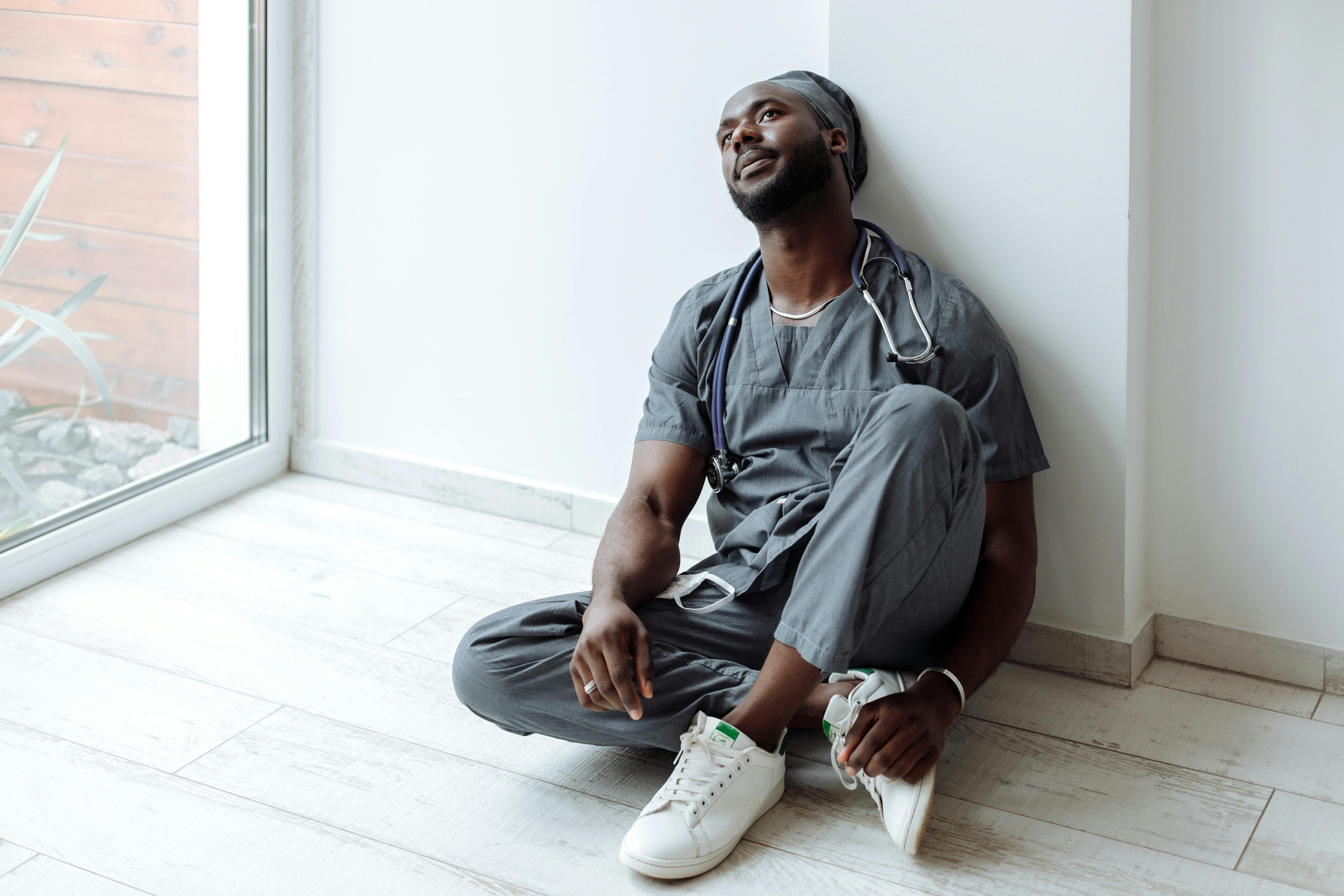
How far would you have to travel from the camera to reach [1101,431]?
6.13ft

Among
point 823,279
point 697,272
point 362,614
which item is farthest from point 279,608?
point 823,279

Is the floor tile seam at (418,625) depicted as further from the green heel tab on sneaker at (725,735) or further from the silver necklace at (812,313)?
the silver necklace at (812,313)

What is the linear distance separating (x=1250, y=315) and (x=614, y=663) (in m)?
1.09

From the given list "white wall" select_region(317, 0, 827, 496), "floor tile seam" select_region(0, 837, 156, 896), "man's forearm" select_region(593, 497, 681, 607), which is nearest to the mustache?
"white wall" select_region(317, 0, 827, 496)

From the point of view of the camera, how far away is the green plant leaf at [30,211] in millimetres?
2160

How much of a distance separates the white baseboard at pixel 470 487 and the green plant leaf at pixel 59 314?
25.6 inches

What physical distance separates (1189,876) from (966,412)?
2.20 ft

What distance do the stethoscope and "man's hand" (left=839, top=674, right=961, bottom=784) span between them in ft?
1.65

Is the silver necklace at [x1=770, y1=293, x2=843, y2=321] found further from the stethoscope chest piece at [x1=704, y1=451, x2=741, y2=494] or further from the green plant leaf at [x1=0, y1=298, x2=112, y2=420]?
the green plant leaf at [x1=0, y1=298, x2=112, y2=420]

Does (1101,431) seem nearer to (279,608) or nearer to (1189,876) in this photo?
(1189,876)

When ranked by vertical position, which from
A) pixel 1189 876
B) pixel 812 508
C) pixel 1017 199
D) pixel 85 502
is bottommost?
pixel 1189 876

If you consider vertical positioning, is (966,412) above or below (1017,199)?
below

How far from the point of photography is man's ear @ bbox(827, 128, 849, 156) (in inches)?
73.1

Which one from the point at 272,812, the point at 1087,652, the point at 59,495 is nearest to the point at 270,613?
the point at 59,495
